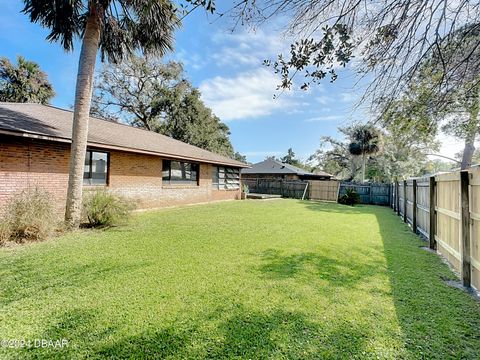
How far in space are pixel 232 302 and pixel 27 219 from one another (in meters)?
5.60

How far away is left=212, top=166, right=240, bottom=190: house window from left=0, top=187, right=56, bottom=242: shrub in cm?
1117

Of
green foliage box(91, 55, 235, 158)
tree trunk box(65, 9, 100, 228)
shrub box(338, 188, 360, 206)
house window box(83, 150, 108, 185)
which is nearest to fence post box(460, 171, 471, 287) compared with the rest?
tree trunk box(65, 9, 100, 228)

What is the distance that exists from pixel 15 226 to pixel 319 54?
23.5 ft

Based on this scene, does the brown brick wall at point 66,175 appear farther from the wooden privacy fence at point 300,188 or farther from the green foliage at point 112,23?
the wooden privacy fence at point 300,188

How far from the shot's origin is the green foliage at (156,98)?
975 inches

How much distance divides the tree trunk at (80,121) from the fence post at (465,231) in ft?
27.9

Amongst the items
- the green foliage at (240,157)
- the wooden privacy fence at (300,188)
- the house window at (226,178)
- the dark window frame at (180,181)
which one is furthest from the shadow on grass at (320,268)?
the green foliage at (240,157)

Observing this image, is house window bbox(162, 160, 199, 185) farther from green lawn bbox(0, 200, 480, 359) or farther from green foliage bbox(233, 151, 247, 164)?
green foliage bbox(233, 151, 247, 164)

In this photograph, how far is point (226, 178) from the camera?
60.6ft

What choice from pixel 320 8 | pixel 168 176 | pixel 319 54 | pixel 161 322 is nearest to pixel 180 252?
pixel 161 322

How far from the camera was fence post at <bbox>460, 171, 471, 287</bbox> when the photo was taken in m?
3.75

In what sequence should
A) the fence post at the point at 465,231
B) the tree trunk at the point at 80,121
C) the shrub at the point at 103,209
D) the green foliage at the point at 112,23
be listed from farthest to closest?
1. the shrub at the point at 103,209
2. the green foliage at the point at 112,23
3. the tree trunk at the point at 80,121
4. the fence post at the point at 465,231

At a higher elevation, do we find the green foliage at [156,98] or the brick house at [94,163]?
the green foliage at [156,98]

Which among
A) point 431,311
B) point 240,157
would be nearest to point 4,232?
point 431,311
